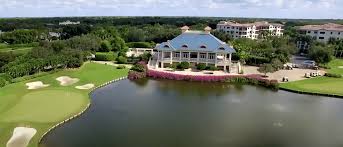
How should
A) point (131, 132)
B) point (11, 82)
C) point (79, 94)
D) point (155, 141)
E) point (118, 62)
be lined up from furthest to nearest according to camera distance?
point (118, 62), point (11, 82), point (79, 94), point (131, 132), point (155, 141)

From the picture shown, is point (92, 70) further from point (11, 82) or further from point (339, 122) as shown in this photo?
point (339, 122)

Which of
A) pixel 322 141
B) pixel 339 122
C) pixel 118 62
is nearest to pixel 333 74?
pixel 339 122

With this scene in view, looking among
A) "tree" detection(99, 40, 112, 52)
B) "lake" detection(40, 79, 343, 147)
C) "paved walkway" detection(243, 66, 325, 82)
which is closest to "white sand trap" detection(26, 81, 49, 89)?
"lake" detection(40, 79, 343, 147)

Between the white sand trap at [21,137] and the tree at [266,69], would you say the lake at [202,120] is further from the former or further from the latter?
the tree at [266,69]

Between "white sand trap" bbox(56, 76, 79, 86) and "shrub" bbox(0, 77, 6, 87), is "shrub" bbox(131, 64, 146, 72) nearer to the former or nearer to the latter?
"white sand trap" bbox(56, 76, 79, 86)

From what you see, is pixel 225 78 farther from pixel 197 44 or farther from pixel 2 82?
pixel 2 82

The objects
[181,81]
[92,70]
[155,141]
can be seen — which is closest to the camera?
[155,141]

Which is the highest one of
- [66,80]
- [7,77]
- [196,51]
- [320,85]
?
[196,51]

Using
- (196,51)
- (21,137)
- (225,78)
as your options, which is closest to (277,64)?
(225,78)
